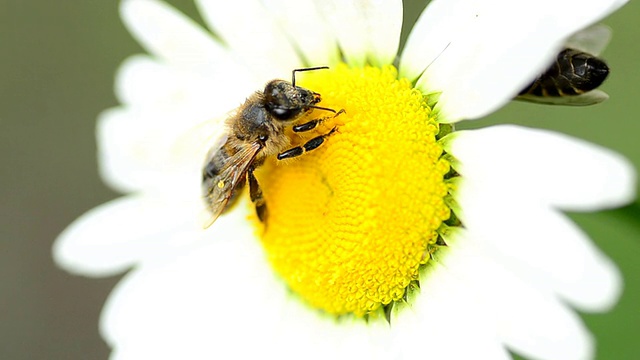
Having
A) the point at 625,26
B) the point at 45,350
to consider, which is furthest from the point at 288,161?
the point at 45,350

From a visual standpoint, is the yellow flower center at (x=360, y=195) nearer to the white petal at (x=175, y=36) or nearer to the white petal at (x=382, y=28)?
the white petal at (x=382, y=28)

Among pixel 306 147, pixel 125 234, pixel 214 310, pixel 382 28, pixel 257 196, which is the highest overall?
pixel 382 28

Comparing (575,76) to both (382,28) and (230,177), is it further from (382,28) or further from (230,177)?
(230,177)

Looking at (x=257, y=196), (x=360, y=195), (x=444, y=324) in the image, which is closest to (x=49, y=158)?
(x=257, y=196)

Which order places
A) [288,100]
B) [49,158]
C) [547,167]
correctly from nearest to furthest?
[547,167], [288,100], [49,158]

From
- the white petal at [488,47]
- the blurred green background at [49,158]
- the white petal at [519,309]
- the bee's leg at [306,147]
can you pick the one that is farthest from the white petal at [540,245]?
the blurred green background at [49,158]

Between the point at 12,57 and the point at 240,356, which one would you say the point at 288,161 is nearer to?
the point at 240,356
